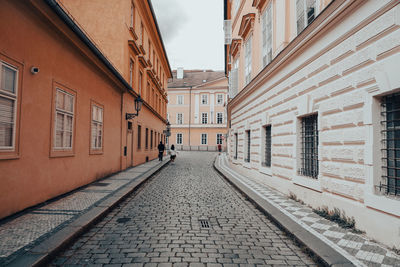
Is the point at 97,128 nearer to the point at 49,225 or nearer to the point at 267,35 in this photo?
the point at 49,225

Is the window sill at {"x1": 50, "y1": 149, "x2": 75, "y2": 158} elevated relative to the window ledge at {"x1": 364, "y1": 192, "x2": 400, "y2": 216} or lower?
elevated

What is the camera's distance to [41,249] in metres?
3.75

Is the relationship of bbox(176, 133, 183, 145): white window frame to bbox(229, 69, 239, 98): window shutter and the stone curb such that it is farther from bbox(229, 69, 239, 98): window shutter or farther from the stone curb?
the stone curb

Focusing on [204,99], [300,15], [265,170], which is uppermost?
[204,99]

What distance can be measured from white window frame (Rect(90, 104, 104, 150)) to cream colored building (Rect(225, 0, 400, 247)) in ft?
20.6

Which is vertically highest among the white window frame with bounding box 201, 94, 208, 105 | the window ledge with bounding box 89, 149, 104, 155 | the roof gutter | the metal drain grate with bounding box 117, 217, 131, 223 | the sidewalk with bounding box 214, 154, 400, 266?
the white window frame with bounding box 201, 94, 208, 105

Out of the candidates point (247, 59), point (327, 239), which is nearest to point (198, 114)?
point (247, 59)

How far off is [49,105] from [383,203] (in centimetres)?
704

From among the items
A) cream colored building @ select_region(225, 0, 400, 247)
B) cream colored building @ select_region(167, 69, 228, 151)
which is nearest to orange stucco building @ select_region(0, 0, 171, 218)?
cream colored building @ select_region(225, 0, 400, 247)

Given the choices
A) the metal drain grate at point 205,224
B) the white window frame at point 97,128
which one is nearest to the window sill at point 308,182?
the metal drain grate at point 205,224

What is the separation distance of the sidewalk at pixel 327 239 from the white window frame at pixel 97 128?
6335 mm

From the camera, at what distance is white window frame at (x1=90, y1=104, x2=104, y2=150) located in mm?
9873

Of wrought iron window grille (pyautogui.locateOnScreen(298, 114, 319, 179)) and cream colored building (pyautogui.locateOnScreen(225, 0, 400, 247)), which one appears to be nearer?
cream colored building (pyautogui.locateOnScreen(225, 0, 400, 247))

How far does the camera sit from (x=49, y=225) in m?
4.84
